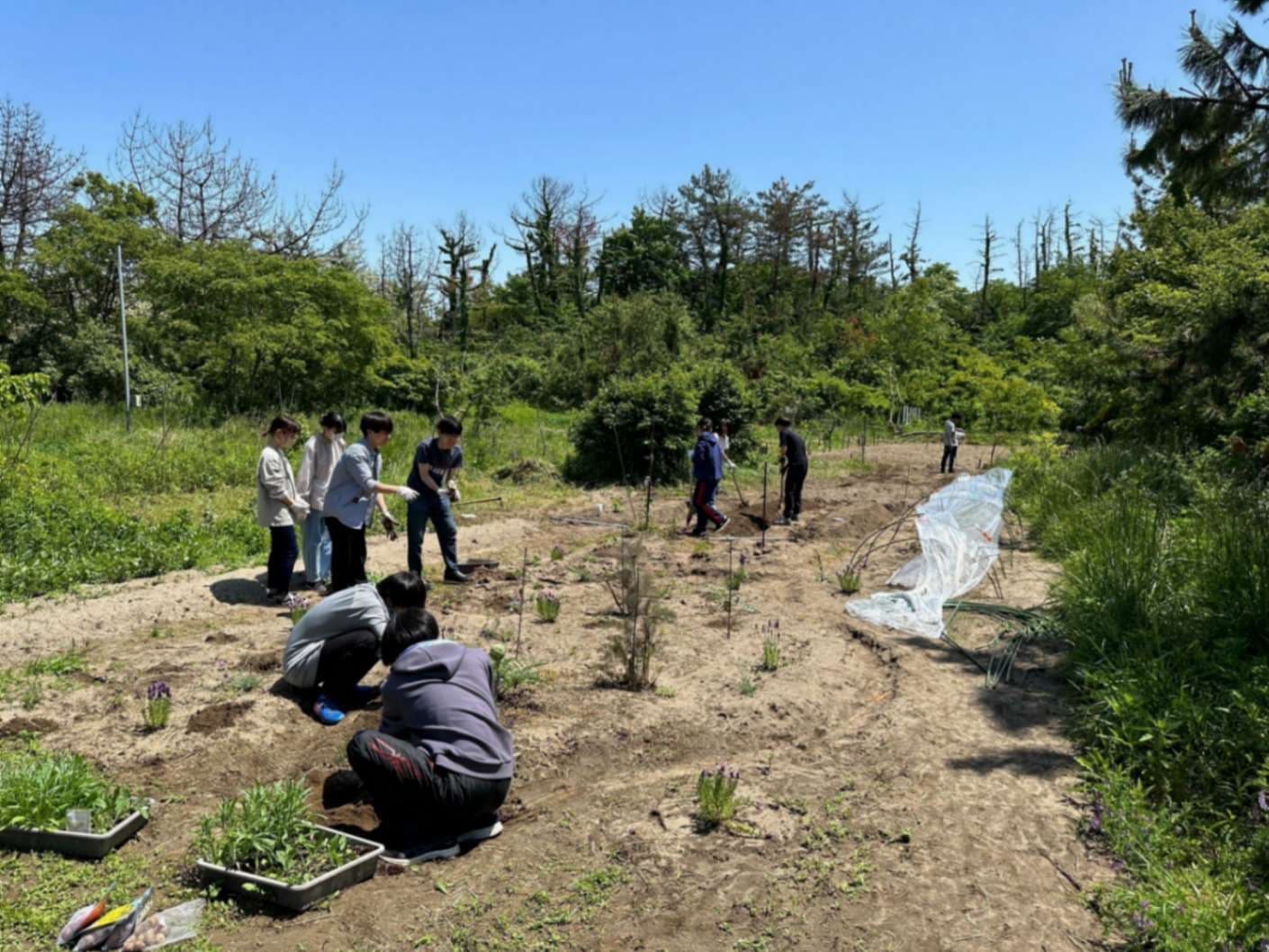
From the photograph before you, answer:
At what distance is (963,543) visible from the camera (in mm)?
7738

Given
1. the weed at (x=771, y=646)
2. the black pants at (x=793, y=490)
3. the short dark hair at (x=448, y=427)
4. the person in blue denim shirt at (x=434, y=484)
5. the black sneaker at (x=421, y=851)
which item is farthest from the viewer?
the black pants at (x=793, y=490)

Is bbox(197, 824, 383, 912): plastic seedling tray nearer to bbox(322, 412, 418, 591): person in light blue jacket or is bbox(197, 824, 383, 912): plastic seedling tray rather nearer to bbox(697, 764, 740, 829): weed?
bbox(697, 764, 740, 829): weed

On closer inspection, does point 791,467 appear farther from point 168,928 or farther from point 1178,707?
point 168,928

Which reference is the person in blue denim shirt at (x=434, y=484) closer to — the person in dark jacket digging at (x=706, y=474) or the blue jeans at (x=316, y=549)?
the blue jeans at (x=316, y=549)

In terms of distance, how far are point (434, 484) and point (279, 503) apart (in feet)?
3.96

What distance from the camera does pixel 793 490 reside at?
1170 centimetres

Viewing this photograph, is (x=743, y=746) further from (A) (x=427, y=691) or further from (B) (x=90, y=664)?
(B) (x=90, y=664)

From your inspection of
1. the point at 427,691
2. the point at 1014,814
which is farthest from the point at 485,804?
the point at 1014,814

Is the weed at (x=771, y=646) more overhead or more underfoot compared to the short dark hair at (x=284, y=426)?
more underfoot

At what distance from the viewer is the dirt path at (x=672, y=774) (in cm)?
295

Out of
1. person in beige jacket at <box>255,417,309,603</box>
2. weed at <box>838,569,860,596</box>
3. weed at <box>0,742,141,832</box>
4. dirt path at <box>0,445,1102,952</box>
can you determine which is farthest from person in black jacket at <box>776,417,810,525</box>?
weed at <box>0,742,141,832</box>

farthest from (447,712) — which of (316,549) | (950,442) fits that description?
(950,442)

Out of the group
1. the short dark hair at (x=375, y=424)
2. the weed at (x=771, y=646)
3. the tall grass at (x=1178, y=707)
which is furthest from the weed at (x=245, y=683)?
the tall grass at (x=1178, y=707)

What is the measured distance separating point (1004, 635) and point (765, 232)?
45.9 metres
